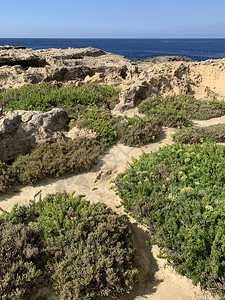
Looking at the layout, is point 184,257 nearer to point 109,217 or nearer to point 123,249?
point 123,249

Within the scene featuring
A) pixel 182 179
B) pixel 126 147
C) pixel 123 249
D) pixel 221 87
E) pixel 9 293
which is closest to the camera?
pixel 9 293

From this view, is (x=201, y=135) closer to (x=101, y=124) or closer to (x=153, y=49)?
(x=101, y=124)

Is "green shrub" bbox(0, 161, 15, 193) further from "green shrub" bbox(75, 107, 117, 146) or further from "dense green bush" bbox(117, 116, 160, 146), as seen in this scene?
"dense green bush" bbox(117, 116, 160, 146)

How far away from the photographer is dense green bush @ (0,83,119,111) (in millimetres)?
9922

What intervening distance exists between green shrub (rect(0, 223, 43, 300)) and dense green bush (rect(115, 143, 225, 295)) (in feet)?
6.55

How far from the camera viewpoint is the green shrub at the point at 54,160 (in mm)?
6141

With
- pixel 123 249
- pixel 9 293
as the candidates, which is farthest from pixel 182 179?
pixel 9 293

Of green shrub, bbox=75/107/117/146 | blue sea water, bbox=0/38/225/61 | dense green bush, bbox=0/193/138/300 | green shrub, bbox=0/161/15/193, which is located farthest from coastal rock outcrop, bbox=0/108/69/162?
blue sea water, bbox=0/38/225/61

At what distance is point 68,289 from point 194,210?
8.18ft

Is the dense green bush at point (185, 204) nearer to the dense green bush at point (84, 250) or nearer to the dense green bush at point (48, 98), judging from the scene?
the dense green bush at point (84, 250)

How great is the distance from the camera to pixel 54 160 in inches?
256

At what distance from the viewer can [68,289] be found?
3.29m

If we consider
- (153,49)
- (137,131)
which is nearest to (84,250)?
(137,131)

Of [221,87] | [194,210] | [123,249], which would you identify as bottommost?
[123,249]
